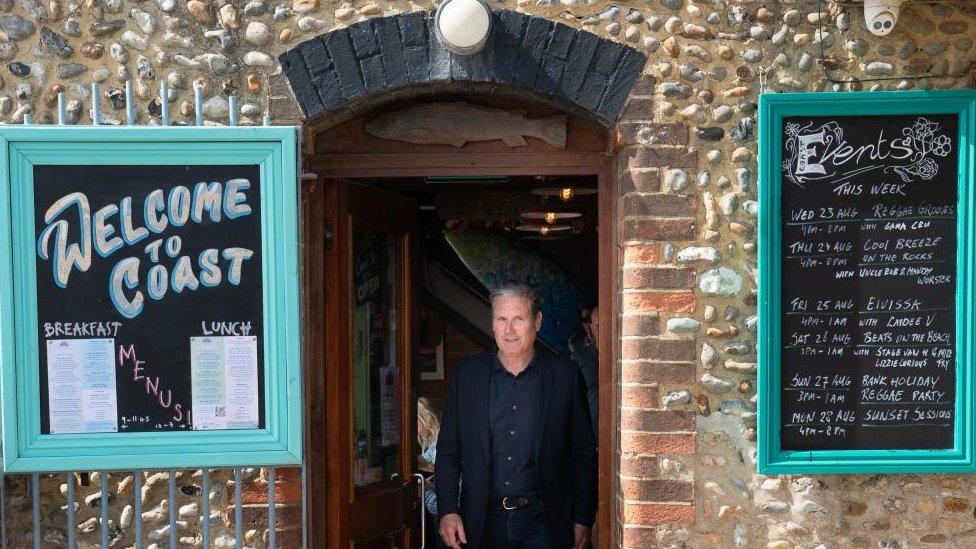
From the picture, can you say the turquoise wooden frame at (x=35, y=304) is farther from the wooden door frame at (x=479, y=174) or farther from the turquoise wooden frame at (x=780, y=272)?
the turquoise wooden frame at (x=780, y=272)

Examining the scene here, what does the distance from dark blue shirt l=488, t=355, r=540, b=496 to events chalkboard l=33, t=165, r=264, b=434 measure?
1.10 metres

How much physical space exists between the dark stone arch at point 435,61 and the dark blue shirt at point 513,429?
124 cm

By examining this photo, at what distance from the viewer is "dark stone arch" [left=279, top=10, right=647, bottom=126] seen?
400 centimetres

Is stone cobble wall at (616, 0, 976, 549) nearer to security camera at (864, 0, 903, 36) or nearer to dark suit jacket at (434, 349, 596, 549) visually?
security camera at (864, 0, 903, 36)

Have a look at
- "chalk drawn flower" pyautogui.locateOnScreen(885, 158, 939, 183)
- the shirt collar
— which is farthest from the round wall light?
"chalk drawn flower" pyautogui.locateOnScreen(885, 158, 939, 183)

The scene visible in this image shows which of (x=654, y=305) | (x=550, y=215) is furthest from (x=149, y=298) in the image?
(x=550, y=215)

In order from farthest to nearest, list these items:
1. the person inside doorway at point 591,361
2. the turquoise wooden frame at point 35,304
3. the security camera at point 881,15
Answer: the person inside doorway at point 591,361 → the security camera at point 881,15 → the turquoise wooden frame at point 35,304

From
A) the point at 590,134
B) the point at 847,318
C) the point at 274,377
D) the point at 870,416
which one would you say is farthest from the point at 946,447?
the point at 274,377

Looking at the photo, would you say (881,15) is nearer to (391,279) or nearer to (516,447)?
(516,447)

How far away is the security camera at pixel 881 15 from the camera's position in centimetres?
389

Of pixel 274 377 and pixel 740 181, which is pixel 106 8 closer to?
pixel 274 377

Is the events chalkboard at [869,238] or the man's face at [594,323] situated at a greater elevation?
the events chalkboard at [869,238]

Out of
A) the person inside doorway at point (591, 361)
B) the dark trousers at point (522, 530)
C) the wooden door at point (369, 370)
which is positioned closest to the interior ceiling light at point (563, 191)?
the person inside doorway at point (591, 361)

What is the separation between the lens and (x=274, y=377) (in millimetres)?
3750
